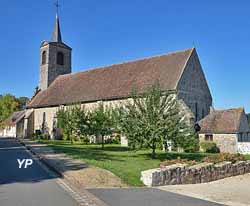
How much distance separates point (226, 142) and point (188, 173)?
58.2 feet

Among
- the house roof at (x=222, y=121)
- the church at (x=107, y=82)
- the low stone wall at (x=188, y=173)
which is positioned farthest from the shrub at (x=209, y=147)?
the low stone wall at (x=188, y=173)

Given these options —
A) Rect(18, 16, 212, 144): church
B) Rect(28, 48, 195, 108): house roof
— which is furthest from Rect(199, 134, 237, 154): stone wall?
Rect(28, 48, 195, 108): house roof

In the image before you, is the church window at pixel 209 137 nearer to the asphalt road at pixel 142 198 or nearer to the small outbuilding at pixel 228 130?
the small outbuilding at pixel 228 130

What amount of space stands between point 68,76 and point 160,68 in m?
17.9

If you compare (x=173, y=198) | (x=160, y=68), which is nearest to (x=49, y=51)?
(x=160, y=68)

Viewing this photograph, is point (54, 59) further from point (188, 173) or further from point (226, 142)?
point (188, 173)

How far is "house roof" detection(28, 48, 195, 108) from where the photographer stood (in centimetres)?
3207

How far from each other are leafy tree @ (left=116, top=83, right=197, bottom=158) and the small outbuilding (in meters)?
11.4

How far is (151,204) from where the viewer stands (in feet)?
27.6

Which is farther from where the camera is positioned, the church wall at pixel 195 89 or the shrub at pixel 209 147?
the church wall at pixel 195 89

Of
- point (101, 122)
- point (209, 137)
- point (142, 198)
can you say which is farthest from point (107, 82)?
point (142, 198)

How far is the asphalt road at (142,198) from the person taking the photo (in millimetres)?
8539

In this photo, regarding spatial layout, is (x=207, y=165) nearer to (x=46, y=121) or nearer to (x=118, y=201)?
(x=118, y=201)

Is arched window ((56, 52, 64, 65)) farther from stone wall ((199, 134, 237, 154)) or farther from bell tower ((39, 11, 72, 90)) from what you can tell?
stone wall ((199, 134, 237, 154))
